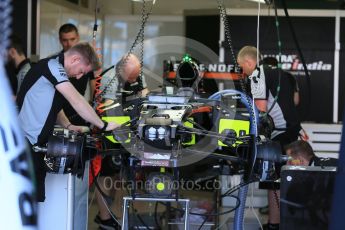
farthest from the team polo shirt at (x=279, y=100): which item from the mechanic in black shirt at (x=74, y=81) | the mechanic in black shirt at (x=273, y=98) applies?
the mechanic in black shirt at (x=74, y=81)

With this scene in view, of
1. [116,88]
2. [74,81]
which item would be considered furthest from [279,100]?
[74,81]

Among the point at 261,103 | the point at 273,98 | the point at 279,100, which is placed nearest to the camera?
the point at 261,103

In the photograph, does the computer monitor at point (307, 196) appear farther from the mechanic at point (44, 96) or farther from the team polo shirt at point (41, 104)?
the team polo shirt at point (41, 104)

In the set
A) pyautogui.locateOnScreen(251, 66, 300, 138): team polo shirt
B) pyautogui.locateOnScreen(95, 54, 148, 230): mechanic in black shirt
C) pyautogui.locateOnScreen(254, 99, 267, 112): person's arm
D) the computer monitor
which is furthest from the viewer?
pyautogui.locateOnScreen(251, 66, 300, 138): team polo shirt

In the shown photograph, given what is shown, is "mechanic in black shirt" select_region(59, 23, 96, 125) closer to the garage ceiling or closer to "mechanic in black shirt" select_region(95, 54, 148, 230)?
"mechanic in black shirt" select_region(95, 54, 148, 230)

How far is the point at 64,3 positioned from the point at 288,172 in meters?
5.71

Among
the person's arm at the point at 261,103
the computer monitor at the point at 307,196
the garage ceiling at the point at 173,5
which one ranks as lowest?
the computer monitor at the point at 307,196

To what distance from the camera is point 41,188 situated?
4020 millimetres

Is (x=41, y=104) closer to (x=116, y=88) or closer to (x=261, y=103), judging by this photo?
(x=116, y=88)

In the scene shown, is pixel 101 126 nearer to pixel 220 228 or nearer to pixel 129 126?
pixel 129 126

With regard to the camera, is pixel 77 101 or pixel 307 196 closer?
pixel 307 196

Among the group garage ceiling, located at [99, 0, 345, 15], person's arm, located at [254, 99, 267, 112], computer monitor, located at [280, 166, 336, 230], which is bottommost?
computer monitor, located at [280, 166, 336, 230]

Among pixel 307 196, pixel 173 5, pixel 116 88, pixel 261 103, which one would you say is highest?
pixel 173 5

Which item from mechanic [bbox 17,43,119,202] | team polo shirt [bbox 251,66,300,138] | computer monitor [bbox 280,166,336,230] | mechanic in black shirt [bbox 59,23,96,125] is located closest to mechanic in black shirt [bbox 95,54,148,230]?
mechanic in black shirt [bbox 59,23,96,125]
